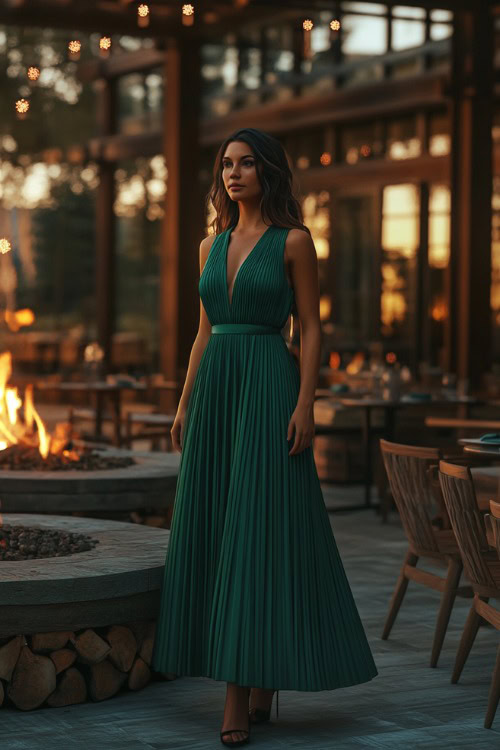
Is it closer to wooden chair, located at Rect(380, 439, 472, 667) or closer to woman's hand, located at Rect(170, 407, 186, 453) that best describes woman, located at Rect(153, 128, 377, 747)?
woman's hand, located at Rect(170, 407, 186, 453)

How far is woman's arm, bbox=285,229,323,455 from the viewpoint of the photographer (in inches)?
157

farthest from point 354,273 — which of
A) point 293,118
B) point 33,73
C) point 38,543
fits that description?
point 38,543

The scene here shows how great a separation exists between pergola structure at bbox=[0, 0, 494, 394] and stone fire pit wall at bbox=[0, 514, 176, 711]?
7.06 m

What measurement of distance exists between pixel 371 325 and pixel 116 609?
37.7ft

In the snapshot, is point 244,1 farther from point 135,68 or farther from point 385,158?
point 135,68

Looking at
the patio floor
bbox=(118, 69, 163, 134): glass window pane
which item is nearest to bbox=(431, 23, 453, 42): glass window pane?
bbox=(118, 69, 163, 134): glass window pane

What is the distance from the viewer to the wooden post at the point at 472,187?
11742mm

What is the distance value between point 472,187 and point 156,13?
339 cm

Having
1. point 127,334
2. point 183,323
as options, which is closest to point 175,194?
point 183,323

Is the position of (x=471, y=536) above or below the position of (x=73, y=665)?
above

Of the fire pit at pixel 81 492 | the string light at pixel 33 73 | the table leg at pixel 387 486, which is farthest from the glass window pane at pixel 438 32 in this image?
the fire pit at pixel 81 492

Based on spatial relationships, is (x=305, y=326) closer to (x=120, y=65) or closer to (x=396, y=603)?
(x=396, y=603)

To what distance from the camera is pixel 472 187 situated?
11734 millimetres

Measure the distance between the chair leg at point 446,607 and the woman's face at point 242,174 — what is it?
168 centimetres
